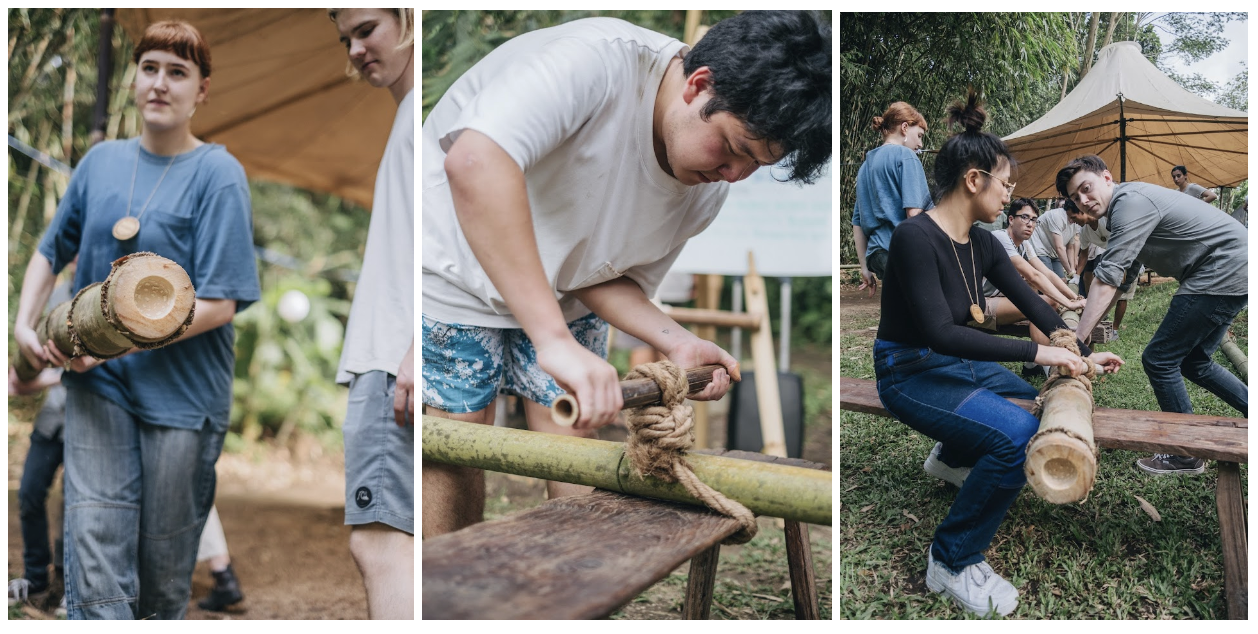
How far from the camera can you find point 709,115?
1.74 meters

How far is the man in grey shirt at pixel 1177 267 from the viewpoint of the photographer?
225 centimetres

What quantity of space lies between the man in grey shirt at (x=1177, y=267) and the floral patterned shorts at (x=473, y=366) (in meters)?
1.39

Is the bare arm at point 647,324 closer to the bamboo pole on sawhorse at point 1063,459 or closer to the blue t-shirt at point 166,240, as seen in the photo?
the bamboo pole on sawhorse at point 1063,459

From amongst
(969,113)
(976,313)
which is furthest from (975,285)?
(969,113)

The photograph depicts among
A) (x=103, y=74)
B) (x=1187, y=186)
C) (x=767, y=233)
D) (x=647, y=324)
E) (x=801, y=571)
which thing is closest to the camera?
(x=647, y=324)

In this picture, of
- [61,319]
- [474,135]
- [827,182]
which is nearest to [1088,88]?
[827,182]

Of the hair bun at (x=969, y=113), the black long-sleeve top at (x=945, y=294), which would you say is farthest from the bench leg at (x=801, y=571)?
the hair bun at (x=969, y=113)

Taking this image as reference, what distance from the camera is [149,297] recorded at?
6.61ft

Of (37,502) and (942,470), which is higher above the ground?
(942,470)

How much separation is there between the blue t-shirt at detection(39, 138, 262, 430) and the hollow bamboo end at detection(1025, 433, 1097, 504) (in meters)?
1.99

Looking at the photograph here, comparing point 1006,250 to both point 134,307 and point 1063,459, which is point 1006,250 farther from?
point 134,307

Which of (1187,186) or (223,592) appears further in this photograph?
(223,592)

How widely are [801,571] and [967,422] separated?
66 cm

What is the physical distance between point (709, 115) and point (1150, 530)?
1.64 metres
